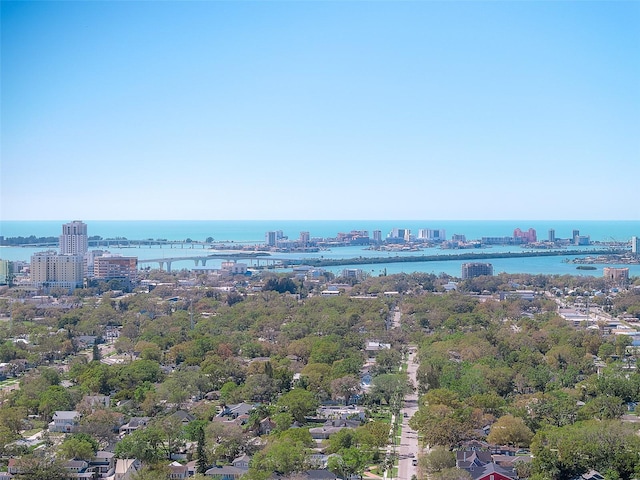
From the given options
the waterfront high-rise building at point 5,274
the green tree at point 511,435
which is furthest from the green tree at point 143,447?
the waterfront high-rise building at point 5,274

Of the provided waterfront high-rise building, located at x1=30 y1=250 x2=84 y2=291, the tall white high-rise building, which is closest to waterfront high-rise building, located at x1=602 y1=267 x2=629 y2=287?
waterfront high-rise building, located at x1=30 y1=250 x2=84 y2=291

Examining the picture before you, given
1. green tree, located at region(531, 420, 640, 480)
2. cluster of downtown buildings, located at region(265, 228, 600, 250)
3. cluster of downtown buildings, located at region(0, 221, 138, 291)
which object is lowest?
green tree, located at region(531, 420, 640, 480)


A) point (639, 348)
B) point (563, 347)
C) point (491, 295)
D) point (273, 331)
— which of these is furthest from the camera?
point (491, 295)

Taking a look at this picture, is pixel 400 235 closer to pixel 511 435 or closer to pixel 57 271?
pixel 57 271

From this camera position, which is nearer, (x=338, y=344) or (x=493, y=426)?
(x=493, y=426)

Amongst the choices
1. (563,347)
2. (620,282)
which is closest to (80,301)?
(563,347)

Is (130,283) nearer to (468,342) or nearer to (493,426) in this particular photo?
(468,342)

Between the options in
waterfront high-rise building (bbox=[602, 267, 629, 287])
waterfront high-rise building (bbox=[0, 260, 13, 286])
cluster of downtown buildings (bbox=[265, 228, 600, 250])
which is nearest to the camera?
waterfront high-rise building (bbox=[0, 260, 13, 286])

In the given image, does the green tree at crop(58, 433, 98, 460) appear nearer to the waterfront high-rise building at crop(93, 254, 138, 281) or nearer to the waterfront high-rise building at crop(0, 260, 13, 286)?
the waterfront high-rise building at crop(0, 260, 13, 286)

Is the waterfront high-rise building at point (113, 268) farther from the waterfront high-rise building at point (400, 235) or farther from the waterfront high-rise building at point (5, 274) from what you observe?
the waterfront high-rise building at point (400, 235)
